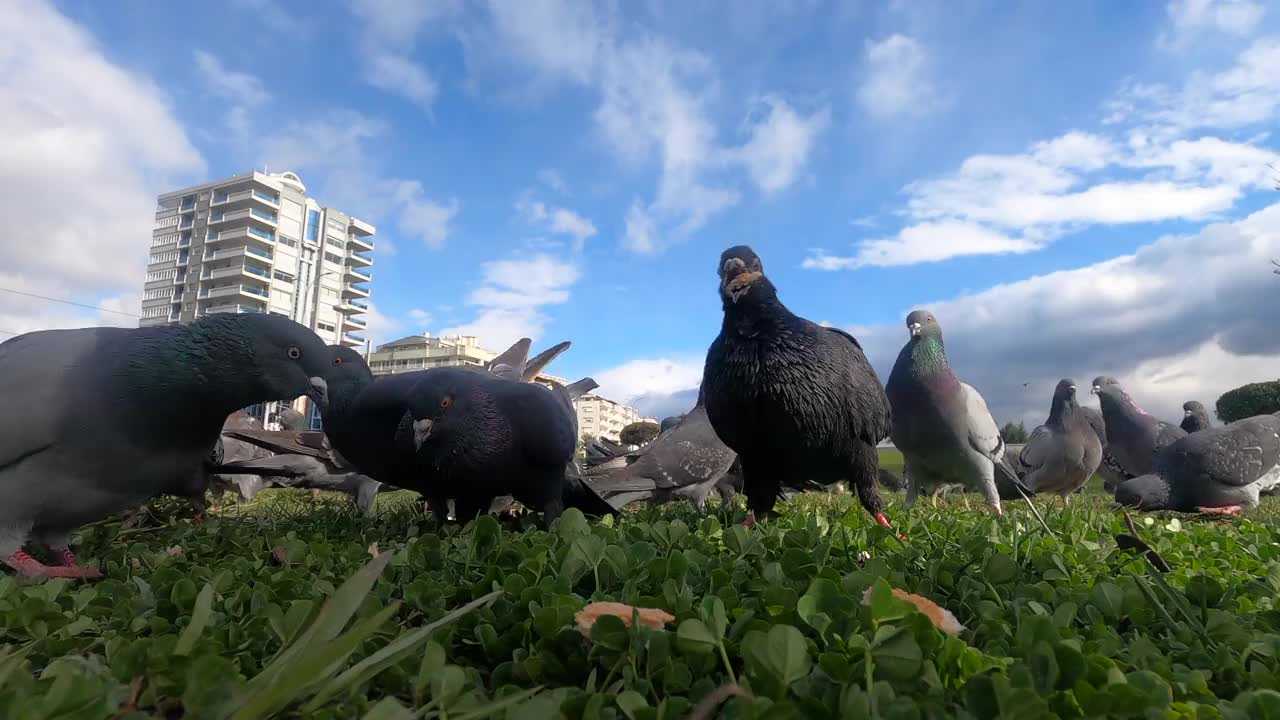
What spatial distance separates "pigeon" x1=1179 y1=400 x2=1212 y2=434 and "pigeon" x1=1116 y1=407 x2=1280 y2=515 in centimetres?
576

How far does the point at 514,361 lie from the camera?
8648 millimetres

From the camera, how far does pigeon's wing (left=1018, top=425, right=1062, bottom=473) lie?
33.8 ft

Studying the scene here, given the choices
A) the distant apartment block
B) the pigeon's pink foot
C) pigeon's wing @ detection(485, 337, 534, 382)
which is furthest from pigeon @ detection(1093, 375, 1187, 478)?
the distant apartment block

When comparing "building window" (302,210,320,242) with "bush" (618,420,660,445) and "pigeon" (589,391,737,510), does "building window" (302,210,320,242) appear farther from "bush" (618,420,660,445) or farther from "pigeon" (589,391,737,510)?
"pigeon" (589,391,737,510)

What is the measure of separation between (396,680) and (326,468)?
683 centimetres

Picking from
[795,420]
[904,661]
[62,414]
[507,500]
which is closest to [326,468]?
[507,500]

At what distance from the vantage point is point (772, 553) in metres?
2.34

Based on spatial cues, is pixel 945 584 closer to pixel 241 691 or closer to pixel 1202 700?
pixel 1202 700

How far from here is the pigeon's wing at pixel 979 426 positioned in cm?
677

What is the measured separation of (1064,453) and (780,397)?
27.3 ft

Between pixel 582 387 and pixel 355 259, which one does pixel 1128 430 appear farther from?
pixel 355 259

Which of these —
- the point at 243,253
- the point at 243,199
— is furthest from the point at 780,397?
the point at 243,199

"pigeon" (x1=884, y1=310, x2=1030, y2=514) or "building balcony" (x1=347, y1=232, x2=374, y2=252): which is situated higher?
"building balcony" (x1=347, y1=232, x2=374, y2=252)

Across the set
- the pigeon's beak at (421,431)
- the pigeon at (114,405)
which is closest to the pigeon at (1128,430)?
the pigeon's beak at (421,431)
